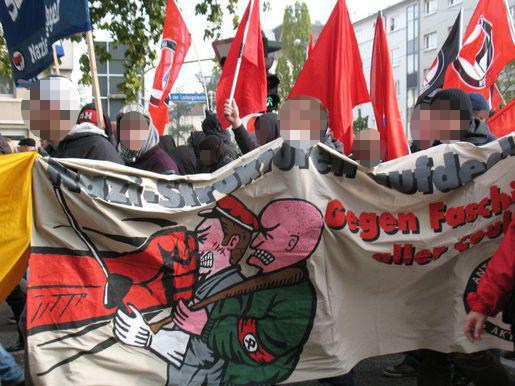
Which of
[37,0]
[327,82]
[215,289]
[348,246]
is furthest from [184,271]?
[37,0]

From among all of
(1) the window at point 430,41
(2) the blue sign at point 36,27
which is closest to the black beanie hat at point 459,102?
(2) the blue sign at point 36,27

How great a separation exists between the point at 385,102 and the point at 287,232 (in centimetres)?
256

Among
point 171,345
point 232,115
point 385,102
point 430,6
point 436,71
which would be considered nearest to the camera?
point 171,345

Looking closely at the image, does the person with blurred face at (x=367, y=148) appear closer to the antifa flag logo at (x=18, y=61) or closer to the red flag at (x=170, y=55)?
the antifa flag logo at (x=18, y=61)

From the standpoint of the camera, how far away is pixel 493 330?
12.4 feet

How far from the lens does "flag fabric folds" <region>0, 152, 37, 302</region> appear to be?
133 inches

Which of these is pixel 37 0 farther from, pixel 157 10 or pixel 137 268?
pixel 157 10

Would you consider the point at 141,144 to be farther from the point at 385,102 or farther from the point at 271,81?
the point at 271,81

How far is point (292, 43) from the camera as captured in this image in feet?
195

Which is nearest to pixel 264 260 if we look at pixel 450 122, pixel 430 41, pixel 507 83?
pixel 450 122

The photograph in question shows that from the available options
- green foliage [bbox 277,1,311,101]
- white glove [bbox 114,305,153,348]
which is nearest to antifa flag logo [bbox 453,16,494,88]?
white glove [bbox 114,305,153,348]

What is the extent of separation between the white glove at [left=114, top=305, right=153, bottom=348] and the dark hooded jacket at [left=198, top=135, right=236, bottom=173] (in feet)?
8.04

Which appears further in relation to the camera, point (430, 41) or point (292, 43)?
point (430, 41)

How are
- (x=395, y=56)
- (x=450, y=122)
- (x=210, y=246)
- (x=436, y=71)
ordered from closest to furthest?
(x=210, y=246) → (x=450, y=122) → (x=436, y=71) → (x=395, y=56)
